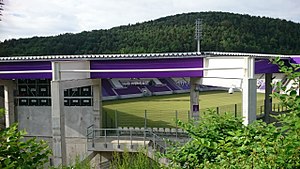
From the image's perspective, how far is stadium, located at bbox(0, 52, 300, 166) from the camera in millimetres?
10883

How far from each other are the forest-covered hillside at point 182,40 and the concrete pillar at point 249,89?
4056 cm

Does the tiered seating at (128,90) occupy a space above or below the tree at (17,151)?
below

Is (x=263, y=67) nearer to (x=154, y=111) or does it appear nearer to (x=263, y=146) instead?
(x=263, y=146)

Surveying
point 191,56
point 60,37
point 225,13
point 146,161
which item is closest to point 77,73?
point 191,56

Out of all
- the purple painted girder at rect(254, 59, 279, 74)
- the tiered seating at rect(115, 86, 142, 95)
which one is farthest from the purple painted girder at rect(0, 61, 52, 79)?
the tiered seating at rect(115, 86, 142, 95)

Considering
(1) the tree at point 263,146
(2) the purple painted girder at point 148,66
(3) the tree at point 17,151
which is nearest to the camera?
(1) the tree at point 263,146

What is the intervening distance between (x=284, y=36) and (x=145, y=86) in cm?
3551

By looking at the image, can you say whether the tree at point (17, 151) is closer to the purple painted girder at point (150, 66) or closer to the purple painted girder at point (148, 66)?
the purple painted girder at point (150, 66)

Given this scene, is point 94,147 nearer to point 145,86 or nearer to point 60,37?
point 145,86

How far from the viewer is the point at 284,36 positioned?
6944 cm

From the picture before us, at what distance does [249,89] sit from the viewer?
9.84 m

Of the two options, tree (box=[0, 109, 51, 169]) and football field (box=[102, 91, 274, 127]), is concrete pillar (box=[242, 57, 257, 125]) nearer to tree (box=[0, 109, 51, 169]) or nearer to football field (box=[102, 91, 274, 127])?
football field (box=[102, 91, 274, 127])

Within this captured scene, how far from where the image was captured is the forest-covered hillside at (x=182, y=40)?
55156mm

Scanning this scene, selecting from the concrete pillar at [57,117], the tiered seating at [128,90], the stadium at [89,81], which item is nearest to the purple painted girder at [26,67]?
the stadium at [89,81]
